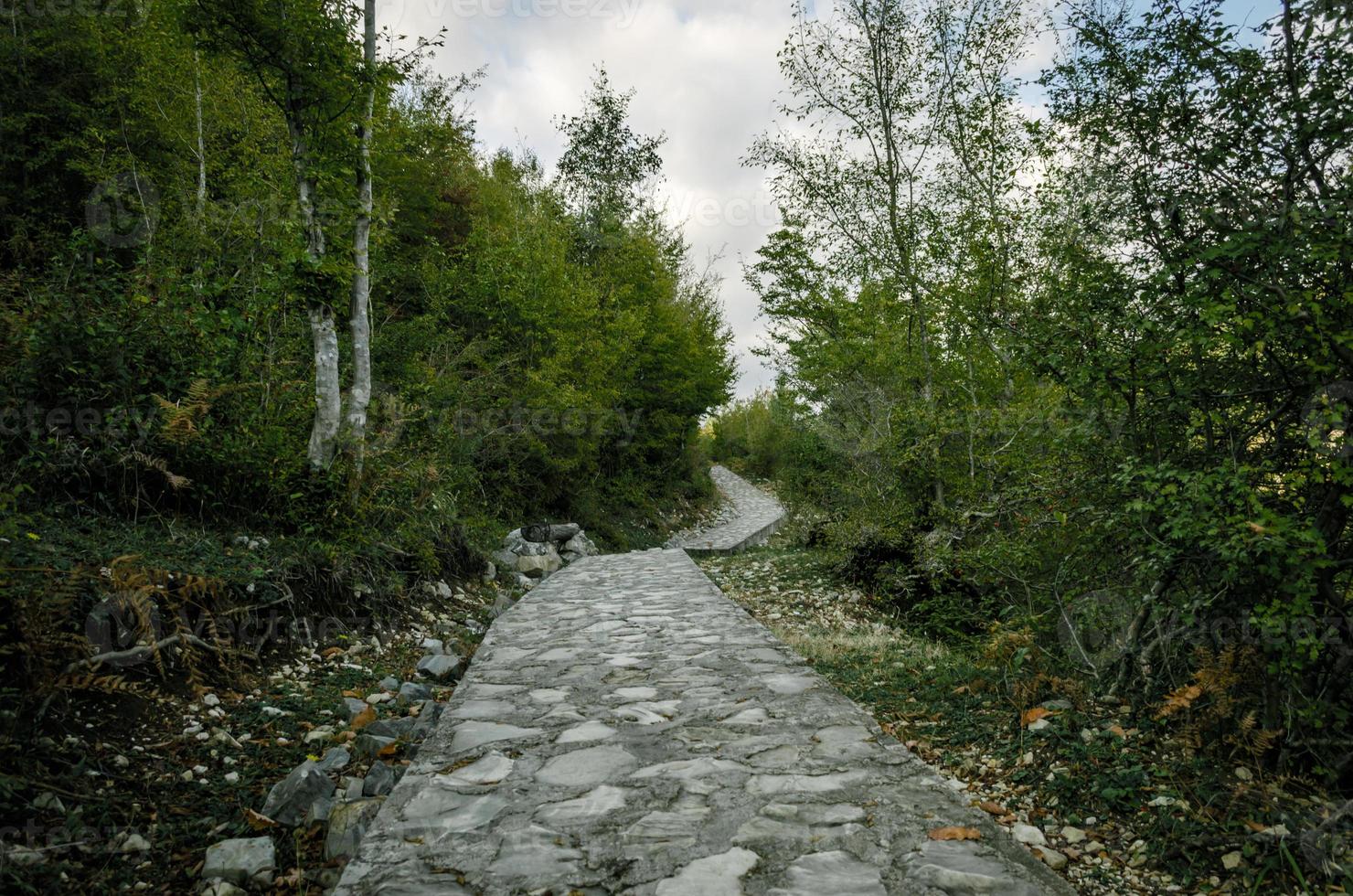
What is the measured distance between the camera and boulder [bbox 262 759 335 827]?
268 centimetres

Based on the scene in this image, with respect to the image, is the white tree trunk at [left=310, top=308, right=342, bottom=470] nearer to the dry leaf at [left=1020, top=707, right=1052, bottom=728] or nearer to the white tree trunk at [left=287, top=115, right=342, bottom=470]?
the white tree trunk at [left=287, top=115, right=342, bottom=470]

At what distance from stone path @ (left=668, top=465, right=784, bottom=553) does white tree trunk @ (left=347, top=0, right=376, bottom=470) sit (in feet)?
36.6

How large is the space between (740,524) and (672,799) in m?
20.8

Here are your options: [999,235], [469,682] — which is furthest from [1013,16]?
[469,682]

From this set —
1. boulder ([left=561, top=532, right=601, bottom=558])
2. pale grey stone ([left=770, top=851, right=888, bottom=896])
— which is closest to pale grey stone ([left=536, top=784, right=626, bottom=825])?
pale grey stone ([left=770, top=851, right=888, bottom=896])

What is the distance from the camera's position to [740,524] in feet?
76.4

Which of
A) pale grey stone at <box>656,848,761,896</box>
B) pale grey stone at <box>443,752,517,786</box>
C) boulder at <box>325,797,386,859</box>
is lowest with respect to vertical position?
boulder at <box>325,797,386,859</box>

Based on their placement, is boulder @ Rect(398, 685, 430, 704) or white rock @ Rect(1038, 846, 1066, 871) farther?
boulder @ Rect(398, 685, 430, 704)

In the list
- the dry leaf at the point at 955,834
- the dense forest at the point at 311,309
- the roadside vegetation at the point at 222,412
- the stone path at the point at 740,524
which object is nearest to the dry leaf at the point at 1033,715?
the dry leaf at the point at 955,834

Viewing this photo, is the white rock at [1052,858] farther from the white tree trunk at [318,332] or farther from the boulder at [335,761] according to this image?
the white tree trunk at [318,332]

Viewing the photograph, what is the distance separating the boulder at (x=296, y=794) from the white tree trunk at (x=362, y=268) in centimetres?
400

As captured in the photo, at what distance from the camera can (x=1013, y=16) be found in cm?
866

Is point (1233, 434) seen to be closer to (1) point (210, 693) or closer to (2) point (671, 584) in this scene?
(1) point (210, 693)

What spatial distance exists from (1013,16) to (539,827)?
10.6 m
